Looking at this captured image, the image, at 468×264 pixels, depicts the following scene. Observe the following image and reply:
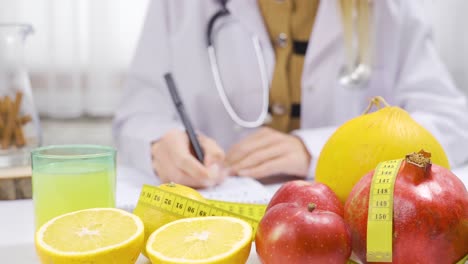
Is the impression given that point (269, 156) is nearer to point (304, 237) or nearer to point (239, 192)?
point (239, 192)

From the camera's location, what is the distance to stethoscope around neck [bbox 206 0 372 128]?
1316 mm

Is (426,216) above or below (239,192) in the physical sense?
above

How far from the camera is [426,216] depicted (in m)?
0.52

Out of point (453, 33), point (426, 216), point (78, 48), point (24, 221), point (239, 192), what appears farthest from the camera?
point (453, 33)

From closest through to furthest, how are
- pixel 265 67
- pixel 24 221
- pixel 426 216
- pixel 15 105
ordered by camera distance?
pixel 426 216
pixel 24 221
pixel 15 105
pixel 265 67

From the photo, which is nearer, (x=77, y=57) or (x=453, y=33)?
(x=77, y=57)

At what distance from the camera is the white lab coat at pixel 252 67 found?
1.36 metres

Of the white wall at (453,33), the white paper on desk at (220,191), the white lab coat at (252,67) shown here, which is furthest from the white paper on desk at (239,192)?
the white wall at (453,33)

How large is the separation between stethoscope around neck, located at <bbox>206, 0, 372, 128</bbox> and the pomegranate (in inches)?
30.3

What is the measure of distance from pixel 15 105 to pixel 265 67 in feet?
1.89

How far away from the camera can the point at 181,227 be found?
61cm

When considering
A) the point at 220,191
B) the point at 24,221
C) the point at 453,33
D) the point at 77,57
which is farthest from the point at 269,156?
the point at 453,33

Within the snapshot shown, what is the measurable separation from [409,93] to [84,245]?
971 millimetres

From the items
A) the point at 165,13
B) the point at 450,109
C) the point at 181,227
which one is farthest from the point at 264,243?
the point at 165,13
